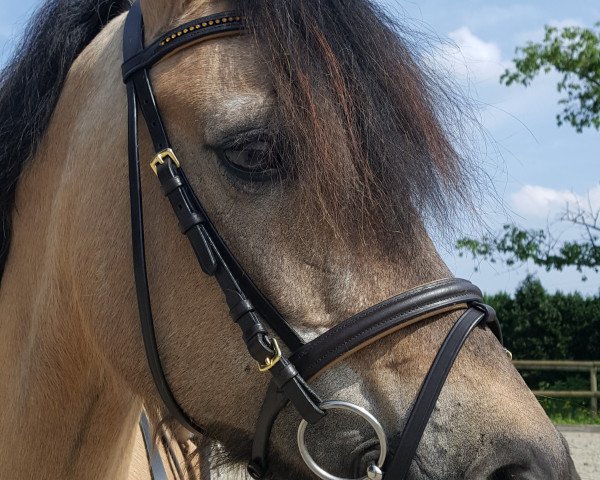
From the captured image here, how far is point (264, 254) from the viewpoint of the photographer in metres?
1.94

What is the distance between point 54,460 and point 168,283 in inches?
31.9

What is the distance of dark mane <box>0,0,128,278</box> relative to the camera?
259cm

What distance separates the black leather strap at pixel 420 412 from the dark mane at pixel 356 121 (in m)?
0.32

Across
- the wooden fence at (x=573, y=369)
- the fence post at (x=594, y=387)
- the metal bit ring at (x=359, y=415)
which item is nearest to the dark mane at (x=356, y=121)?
the metal bit ring at (x=359, y=415)

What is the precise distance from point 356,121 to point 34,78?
1.28 m

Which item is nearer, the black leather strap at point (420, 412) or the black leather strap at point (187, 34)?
the black leather strap at point (420, 412)

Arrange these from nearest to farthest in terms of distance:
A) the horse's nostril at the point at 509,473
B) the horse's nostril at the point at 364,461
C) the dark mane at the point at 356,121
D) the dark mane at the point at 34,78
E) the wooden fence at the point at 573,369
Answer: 1. the horse's nostril at the point at 509,473
2. the horse's nostril at the point at 364,461
3. the dark mane at the point at 356,121
4. the dark mane at the point at 34,78
5. the wooden fence at the point at 573,369

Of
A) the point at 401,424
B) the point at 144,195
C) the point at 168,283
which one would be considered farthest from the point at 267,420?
the point at 144,195

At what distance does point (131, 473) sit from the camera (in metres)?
2.89

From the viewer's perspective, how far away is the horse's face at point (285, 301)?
1758 mm

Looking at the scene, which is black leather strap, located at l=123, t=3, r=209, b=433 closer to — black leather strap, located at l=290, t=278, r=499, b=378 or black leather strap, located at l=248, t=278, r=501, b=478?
black leather strap, located at l=248, t=278, r=501, b=478

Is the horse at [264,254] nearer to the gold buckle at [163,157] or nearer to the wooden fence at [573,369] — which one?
the gold buckle at [163,157]

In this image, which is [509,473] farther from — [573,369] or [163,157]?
[573,369]

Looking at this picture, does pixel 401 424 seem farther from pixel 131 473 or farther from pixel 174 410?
pixel 131 473
